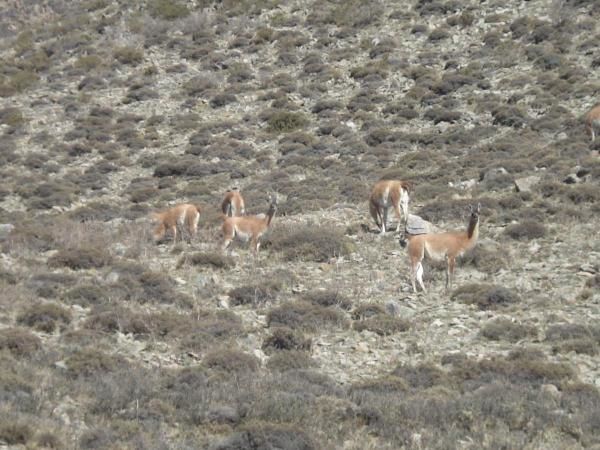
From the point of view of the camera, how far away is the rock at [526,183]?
21.0 meters

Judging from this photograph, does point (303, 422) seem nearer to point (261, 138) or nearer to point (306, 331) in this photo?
point (306, 331)

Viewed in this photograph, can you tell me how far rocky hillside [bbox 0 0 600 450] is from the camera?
9.45 meters

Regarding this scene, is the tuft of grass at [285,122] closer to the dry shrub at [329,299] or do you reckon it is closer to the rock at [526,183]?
the rock at [526,183]

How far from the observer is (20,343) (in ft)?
37.9

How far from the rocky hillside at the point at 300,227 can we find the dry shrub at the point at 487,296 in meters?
0.08

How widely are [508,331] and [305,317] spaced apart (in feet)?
10.1

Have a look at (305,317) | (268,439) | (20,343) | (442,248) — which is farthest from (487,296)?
(20,343)

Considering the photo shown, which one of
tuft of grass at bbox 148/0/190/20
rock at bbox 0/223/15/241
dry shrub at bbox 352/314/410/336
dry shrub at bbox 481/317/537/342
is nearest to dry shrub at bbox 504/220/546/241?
dry shrub at bbox 481/317/537/342

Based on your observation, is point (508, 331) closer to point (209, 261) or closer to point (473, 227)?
point (473, 227)

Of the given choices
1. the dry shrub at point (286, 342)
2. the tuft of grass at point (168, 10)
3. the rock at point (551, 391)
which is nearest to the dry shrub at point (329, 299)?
the dry shrub at point (286, 342)

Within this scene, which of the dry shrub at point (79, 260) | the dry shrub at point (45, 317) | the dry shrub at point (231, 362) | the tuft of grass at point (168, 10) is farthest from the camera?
the tuft of grass at point (168, 10)

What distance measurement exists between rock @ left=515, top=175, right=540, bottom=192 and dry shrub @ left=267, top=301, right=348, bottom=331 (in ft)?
29.0

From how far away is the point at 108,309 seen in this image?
1372 cm

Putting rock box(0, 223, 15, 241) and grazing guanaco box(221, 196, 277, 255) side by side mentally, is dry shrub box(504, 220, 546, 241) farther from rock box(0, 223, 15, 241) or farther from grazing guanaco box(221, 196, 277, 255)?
rock box(0, 223, 15, 241)
